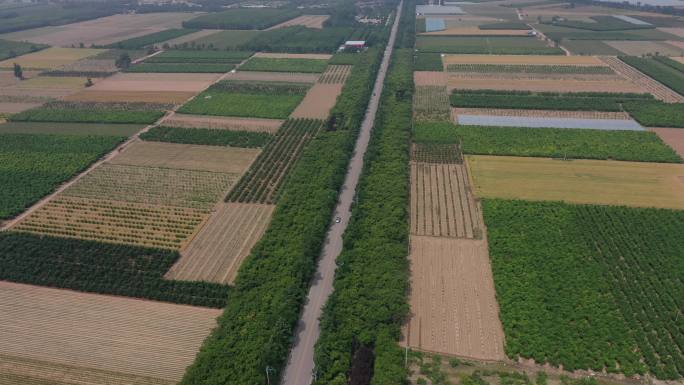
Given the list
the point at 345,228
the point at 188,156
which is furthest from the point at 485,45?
the point at 345,228

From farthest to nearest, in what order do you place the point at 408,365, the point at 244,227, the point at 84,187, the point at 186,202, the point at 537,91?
1. the point at 537,91
2. the point at 84,187
3. the point at 186,202
4. the point at 244,227
5. the point at 408,365

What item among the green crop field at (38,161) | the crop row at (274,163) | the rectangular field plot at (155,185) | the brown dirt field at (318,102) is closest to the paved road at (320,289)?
the crop row at (274,163)

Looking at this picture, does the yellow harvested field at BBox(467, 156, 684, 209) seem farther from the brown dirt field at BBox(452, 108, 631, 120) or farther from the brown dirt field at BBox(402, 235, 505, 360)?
the brown dirt field at BBox(452, 108, 631, 120)

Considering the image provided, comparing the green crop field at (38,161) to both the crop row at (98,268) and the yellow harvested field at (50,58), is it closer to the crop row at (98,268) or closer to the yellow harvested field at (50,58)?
the crop row at (98,268)

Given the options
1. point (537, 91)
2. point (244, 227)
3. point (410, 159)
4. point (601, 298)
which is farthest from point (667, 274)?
point (537, 91)

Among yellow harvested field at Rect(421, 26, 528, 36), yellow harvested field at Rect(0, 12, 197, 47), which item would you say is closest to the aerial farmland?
yellow harvested field at Rect(421, 26, 528, 36)

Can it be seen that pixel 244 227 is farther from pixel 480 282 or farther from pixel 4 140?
pixel 4 140
